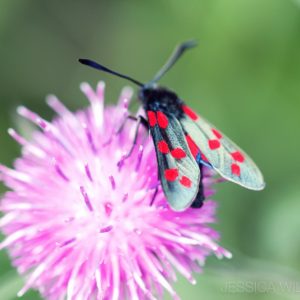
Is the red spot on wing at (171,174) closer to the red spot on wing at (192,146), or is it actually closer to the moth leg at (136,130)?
the red spot on wing at (192,146)

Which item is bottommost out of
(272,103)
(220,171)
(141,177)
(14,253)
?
(14,253)

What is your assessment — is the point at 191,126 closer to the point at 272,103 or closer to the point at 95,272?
the point at 95,272

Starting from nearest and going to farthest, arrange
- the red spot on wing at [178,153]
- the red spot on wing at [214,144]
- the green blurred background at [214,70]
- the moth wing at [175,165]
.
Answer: the moth wing at [175,165], the red spot on wing at [178,153], the red spot on wing at [214,144], the green blurred background at [214,70]

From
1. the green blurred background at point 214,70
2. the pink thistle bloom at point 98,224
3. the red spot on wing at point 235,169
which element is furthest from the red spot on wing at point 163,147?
the green blurred background at point 214,70

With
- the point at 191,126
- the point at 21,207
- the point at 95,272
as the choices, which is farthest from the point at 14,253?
the point at 191,126

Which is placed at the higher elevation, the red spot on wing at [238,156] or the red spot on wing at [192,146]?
the red spot on wing at [238,156]

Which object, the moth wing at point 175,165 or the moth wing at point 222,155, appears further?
the moth wing at point 222,155
